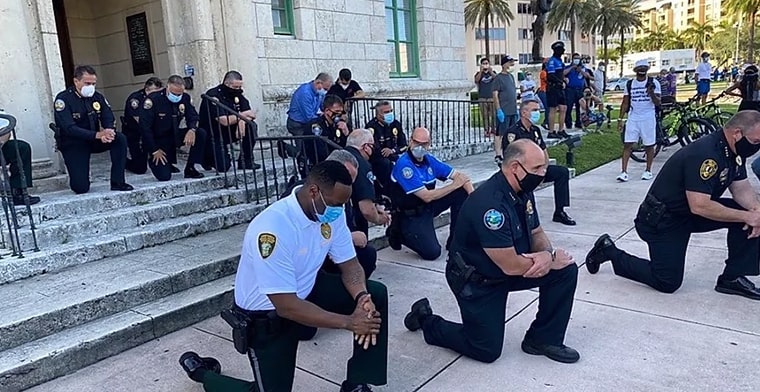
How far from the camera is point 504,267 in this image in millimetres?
2877

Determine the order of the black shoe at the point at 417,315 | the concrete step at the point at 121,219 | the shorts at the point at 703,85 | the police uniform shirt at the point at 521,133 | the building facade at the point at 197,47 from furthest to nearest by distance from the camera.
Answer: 1. the shorts at the point at 703,85
2. the police uniform shirt at the point at 521,133
3. the building facade at the point at 197,47
4. the concrete step at the point at 121,219
5. the black shoe at the point at 417,315

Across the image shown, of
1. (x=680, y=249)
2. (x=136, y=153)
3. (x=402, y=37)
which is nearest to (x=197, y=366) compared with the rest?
(x=680, y=249)

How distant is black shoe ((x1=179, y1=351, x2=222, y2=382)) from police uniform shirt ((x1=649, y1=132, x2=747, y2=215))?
3.18m

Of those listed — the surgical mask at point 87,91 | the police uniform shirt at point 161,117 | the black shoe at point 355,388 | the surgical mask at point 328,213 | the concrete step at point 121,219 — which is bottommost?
the black shoe at point 355,388

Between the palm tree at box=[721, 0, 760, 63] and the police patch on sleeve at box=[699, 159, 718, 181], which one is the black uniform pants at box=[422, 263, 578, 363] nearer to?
the police patch on sleeve at box=[699, 159, 718, 181]

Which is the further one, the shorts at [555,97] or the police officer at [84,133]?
the shorts at [555,97]

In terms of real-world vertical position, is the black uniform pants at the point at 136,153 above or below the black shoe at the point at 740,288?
above

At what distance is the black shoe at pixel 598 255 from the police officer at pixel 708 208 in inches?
12.6

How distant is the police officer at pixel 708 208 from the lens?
3600mm

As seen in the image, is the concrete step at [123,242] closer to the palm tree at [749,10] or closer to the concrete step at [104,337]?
the concrete step at [104,337]

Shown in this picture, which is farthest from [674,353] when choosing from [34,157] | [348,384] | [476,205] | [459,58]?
[459,58]

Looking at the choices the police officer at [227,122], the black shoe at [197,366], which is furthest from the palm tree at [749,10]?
the black shoe at [197,366]

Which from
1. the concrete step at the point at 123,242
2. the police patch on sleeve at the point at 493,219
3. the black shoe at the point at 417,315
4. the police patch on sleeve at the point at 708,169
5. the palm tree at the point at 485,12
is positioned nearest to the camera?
the police patch on sleeve at the point at 493,219

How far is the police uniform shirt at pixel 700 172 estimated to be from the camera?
361 cm
